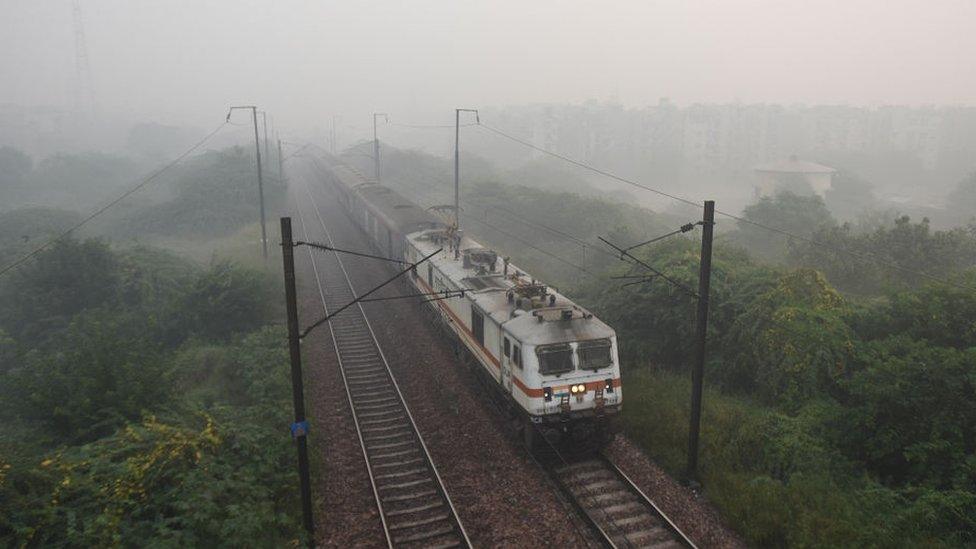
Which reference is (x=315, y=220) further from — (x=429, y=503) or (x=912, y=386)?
(x=912, y=386)

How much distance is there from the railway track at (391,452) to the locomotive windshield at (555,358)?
3586mm

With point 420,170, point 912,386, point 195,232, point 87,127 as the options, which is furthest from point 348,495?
point 87,127

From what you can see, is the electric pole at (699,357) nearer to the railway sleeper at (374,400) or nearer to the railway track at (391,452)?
the railway track at (391,452)

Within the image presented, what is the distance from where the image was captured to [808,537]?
1121cm

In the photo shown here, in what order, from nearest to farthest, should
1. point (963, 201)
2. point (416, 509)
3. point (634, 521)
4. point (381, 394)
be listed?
1. point (634, 521)
2. point (416, 509)
3. point (381, 394)
4. point (963, 201)

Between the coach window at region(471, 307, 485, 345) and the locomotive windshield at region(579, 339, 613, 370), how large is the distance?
350 centimetres

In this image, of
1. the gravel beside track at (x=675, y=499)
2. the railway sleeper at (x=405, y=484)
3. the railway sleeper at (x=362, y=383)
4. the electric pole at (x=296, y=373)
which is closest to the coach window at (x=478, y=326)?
the railway sleeper at (x=405, y=484)

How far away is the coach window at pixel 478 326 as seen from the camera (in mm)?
17203

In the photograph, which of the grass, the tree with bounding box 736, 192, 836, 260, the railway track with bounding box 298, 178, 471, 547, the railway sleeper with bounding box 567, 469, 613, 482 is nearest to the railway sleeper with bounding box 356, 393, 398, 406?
the railway track with bounding box 298, 178, 471, 547

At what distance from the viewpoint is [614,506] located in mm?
13008

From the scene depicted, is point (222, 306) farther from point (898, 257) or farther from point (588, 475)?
point (898, 257)

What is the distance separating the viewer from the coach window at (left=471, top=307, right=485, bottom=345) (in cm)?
1720

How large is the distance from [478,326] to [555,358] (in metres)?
3.84

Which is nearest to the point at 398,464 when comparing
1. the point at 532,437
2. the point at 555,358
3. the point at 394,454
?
the point at 394,454
